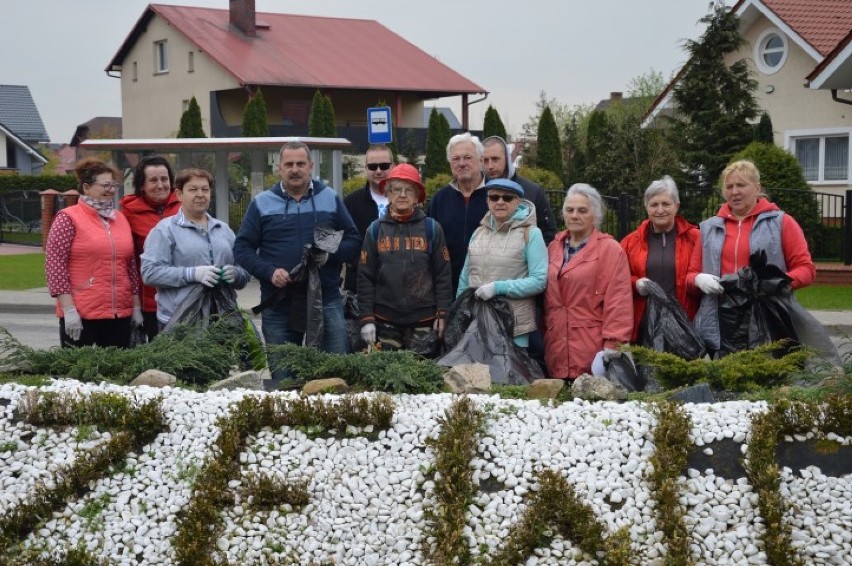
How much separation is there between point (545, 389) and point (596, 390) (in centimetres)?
26

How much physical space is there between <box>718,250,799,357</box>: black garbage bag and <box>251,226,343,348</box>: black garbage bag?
8.05 feet

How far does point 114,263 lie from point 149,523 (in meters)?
2.55

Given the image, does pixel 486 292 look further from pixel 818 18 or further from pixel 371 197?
pixel 818 18

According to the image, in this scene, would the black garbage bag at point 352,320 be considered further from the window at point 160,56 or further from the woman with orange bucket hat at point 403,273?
the window at point 160,56

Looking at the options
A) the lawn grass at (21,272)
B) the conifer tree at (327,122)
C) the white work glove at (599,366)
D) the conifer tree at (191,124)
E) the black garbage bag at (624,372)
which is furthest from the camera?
the conifer tree at (327,122)

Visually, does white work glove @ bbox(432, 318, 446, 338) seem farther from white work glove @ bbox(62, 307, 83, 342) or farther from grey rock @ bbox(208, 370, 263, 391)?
white work glove @ bbox(62, 307, 83, 342)

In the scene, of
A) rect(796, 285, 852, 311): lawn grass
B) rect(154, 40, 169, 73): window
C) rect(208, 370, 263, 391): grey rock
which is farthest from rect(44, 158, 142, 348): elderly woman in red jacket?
rect(154, 40, 169, 73): window

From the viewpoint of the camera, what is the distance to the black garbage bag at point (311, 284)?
7.08 metres

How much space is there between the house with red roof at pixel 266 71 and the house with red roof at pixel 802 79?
1892 centimetres

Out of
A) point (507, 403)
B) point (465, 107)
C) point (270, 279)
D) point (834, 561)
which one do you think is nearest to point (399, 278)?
point (270, 279)

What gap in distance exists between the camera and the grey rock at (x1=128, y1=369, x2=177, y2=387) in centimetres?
609

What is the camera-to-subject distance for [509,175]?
25.0 ft

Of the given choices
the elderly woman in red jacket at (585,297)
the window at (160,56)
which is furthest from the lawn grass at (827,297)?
the window at (160,56)

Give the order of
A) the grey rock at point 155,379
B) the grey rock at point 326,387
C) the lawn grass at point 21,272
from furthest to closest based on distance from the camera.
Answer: the lawn grass at point 21,272 < the grey rock at point 155,379 < the grey rock at point 326,387
